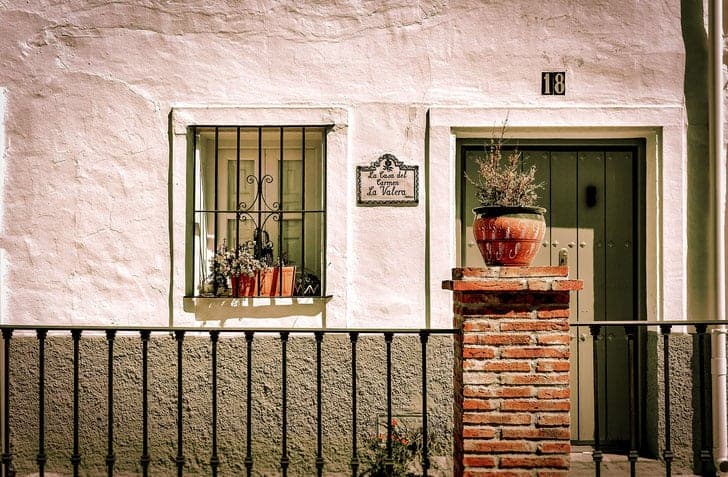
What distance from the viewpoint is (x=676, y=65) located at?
5609mm

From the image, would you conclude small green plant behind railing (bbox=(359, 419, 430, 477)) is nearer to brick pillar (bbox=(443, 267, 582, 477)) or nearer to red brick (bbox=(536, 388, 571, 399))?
brick pillar (bbox=(443, 267, 582, 477))

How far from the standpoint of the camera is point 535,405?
149 inches

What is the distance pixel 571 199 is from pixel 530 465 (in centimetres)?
278

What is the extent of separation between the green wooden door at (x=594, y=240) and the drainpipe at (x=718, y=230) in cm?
63

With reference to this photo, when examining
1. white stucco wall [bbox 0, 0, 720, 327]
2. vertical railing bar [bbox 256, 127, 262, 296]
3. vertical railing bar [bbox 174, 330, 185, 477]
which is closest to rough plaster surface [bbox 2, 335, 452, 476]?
white stucco wall [bbox 0, 0, 720, 327]

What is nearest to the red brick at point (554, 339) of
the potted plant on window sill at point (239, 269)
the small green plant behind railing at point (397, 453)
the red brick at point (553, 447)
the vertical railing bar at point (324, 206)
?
the red brick at point (553, 447)

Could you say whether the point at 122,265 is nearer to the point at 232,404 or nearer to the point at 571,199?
the point at 232,404

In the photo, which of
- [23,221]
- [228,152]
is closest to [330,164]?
[228,152]

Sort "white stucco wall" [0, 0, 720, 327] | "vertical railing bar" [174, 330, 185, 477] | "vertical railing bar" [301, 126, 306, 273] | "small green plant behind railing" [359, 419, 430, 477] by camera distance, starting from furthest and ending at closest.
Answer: "vertical railing bar" [301, 126, 306, 273]
"white stucco wall" [0, 0, 720, 327]
"small green plant behind railing" [359, 419, 430, 477]
"vertical railing bar" [174, 330, 185, 477]

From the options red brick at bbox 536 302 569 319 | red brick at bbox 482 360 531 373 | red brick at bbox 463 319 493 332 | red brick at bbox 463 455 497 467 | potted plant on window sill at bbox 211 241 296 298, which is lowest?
red brick at bbox 463 455 497 467

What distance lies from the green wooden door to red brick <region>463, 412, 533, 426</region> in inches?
86.1

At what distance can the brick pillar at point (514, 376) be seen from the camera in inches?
148

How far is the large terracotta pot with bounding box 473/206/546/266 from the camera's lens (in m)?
3.82

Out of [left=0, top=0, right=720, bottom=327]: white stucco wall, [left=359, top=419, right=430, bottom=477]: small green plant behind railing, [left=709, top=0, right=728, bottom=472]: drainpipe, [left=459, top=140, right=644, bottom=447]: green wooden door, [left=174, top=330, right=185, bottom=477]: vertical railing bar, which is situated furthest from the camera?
[left=459, top=140, right=644, bottom=447]: green wooden door
